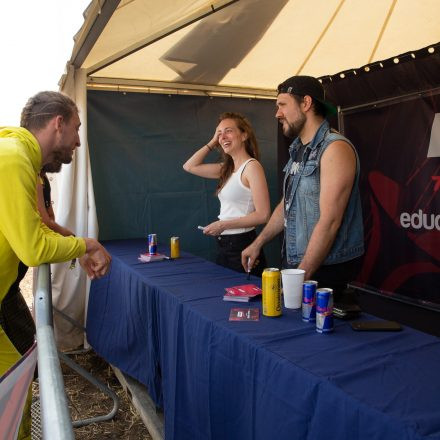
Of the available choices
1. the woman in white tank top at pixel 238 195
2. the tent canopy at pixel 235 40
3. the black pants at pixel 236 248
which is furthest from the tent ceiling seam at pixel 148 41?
the black pants at pixel 236 248

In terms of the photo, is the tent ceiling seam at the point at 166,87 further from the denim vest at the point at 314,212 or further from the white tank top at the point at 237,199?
the denim vest at the point at 314,212

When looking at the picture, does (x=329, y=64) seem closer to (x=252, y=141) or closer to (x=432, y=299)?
(x=252, y=141)

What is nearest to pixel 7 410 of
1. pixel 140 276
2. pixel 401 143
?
pixel 140 276

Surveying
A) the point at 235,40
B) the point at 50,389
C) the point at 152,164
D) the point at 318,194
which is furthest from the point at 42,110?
the point at 152,164

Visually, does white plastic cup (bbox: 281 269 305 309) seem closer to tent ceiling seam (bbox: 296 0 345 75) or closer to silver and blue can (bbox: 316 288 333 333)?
silver and blue can (bbox: 316 288 333 333)

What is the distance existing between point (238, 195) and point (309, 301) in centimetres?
140

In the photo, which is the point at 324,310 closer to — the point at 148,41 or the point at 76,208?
the point at 148,41

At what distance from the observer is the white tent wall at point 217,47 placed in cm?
272

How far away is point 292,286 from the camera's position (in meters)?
1.49

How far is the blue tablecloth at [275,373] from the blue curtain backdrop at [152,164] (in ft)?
5.59

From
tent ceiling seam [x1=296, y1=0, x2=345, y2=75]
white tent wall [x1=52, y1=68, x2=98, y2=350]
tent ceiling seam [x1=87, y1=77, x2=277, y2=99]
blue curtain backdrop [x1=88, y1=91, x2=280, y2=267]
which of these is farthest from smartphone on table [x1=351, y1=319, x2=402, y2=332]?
tent ceiling seam [x1=87, y1=77, x2=277, y2=99]

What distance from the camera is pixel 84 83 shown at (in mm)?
3318

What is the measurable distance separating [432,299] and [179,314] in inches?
89.4

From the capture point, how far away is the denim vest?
1.82 metres
